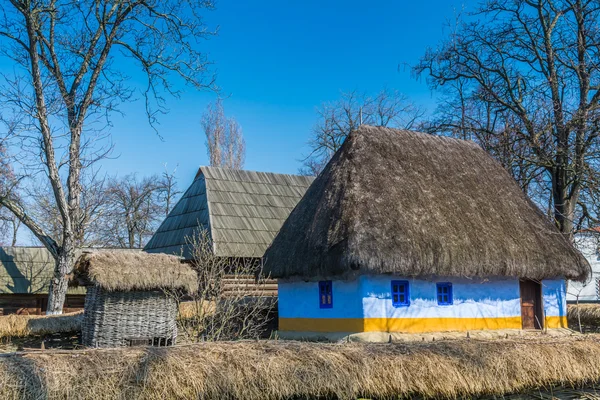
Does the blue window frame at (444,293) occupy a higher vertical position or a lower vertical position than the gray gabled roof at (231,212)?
lower

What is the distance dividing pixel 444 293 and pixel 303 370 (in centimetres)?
662

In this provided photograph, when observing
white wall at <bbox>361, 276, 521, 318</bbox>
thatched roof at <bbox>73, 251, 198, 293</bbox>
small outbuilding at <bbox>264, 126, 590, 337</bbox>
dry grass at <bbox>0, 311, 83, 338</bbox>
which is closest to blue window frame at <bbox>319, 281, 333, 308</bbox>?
small outbuilding at <bbox>264, 126, 590, 337</bbox>

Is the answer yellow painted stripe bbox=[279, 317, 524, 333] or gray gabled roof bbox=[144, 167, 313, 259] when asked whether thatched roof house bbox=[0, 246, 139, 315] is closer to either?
gray gabled roof bbox=[144, 167, 313, 259]

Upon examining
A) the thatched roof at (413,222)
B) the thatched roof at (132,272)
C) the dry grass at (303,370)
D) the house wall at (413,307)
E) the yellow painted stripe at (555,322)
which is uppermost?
the thatched roof at (413,222)

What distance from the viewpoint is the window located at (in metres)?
15.2

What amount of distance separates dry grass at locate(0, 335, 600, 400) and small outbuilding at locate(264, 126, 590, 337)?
11.1 feet

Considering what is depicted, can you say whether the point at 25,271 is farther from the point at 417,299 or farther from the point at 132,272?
the point at 417,299

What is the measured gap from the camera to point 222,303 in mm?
17406

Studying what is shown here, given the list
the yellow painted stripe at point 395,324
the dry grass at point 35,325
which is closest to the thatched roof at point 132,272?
the yellow painted stripe at point 395,324

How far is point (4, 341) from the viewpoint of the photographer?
17.4m

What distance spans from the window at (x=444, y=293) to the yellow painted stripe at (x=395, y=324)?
0.43m

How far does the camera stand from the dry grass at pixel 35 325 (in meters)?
17.8

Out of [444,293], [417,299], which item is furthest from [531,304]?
[417,299]

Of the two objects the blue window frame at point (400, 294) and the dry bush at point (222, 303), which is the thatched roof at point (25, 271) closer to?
the dry bush at point (222, 303)
